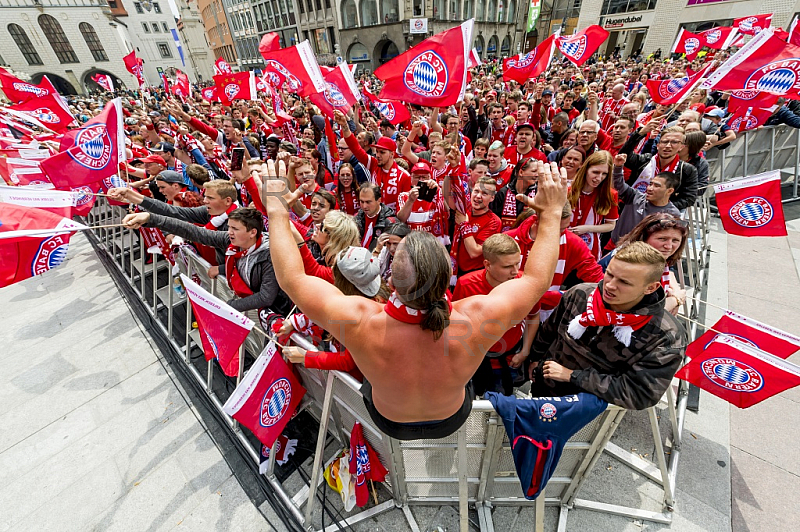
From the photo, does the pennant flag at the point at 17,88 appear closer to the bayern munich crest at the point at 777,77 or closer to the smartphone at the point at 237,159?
the smartphone at the point at 237,159

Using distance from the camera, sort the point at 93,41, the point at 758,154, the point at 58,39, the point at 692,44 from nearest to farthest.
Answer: the point at 758,154 → the point at 692,44 → the point at 58,39 → the point at 93,41

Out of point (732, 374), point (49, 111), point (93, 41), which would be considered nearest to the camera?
point (732, 374)

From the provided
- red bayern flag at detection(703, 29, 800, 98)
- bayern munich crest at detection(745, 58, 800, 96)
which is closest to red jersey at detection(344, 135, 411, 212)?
red bayern flag at detection(703, 29, 800, 98)

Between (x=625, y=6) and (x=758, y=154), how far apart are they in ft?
131

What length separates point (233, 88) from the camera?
413 inches

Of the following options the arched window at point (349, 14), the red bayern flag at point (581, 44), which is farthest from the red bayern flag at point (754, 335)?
the arched window at point (349, 14)

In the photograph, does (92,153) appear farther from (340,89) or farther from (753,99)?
(753,99)

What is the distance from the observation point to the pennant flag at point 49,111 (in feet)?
21.3

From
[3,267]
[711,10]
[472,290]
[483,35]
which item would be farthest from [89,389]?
[483,35]

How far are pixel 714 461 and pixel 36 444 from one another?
6945 millimetres

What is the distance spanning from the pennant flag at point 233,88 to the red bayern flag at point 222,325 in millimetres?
9917

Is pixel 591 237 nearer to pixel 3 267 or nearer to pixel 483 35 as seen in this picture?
pixel 3 267

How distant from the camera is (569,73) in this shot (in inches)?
650

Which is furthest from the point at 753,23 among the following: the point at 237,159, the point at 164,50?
the point at 164,50
